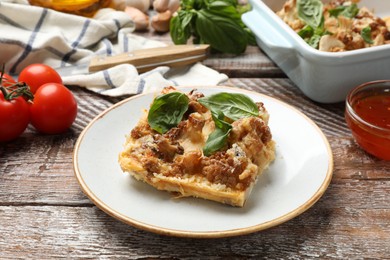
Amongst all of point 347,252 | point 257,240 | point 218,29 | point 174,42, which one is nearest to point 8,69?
point 174,42

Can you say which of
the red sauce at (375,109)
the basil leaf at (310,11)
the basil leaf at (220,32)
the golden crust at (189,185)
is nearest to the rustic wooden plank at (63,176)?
the red sauce at (375,109)

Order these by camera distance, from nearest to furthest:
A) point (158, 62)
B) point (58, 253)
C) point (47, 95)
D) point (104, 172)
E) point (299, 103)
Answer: point (58, 253)
point (104, 172)
point (47, 95)
point (299, 103)
point (158, 62)

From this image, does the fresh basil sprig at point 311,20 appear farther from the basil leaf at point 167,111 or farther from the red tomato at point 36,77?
the red tomato at point 36,77

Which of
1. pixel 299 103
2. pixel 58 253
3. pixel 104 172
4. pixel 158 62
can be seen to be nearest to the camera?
pixel 58 253

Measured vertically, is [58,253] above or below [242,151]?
below

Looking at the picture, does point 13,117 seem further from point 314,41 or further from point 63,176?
point 314,41

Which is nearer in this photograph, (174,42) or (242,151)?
(242,151)

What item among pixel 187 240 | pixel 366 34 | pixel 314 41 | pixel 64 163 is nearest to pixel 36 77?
pixel 64 163

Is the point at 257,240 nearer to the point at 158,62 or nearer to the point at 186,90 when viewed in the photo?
the point at 186,90
